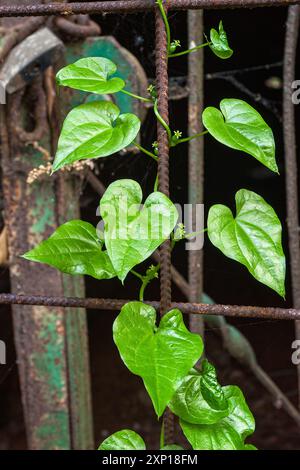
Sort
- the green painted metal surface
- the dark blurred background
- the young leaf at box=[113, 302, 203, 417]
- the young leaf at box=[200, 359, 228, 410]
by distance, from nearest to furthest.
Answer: the young leaf at box=[113, 302, 203, 417] → the young leaf at box=[200, 359, 228, 410] → the green painted metal surface → the dark blurred background

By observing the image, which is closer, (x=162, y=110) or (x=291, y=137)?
(x=162, y=110)

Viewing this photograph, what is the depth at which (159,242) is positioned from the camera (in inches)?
26.0

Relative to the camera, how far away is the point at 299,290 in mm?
1606

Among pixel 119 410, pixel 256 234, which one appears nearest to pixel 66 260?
pixel 256 234

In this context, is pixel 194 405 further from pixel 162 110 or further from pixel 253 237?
pixel 162 110

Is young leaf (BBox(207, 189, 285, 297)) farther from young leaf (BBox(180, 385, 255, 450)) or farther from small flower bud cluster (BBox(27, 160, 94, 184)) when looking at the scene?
small flower bud cluster (BBox(27, 160, 94, 184))

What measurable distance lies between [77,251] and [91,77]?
Answer: 0.81 ft

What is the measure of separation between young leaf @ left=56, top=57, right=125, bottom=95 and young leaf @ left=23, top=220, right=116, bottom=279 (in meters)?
0.19

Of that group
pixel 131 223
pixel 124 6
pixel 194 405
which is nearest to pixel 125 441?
pixel 194 405

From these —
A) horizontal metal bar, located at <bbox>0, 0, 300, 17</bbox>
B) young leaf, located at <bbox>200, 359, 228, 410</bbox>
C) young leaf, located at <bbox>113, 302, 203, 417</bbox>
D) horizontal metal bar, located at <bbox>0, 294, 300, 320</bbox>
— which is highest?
horizontal metal bar, located at <bbox>0, 0, 300, 17</bbox>

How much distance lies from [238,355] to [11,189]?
979 millimetres

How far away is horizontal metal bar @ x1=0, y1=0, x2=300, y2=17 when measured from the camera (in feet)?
2.41

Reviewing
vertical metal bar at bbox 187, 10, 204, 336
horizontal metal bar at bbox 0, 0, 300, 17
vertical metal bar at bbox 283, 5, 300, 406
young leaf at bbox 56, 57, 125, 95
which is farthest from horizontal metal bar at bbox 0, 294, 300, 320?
vertical metal bar at bbox 283, 5, 300, 406

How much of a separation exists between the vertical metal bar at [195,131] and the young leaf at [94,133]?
786mm
